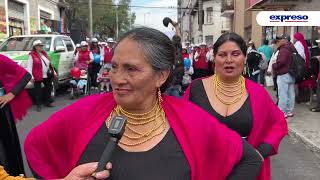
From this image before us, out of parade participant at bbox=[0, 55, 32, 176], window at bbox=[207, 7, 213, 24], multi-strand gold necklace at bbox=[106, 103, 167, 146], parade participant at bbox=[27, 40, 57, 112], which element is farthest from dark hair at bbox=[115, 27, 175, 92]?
window at bbox=[207, 7, 213, 24]

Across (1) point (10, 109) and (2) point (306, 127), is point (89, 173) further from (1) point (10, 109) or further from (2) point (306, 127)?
(2) point (306, 127)

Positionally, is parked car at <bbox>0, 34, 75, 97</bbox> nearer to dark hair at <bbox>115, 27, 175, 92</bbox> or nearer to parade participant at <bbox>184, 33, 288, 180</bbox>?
parade participant at <bbox>184, 33, 288, 180</bbox>

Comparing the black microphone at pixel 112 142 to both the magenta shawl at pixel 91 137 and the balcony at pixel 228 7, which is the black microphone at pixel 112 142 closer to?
the magenta shawl at pixel 91 137

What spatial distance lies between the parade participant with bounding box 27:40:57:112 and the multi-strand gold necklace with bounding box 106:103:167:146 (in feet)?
32.0

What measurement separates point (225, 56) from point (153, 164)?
1673mm

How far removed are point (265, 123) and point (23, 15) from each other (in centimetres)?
2394

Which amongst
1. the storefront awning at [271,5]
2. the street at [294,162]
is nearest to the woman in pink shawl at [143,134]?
the street at [294,162]

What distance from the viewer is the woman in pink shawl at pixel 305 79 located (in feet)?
37.8

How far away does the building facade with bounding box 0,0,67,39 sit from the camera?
21200mm

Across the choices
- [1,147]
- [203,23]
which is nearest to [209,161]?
[1,147]

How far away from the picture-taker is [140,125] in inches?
84.3

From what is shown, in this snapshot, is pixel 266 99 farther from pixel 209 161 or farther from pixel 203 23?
pixel 203 23

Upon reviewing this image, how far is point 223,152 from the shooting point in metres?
2.10

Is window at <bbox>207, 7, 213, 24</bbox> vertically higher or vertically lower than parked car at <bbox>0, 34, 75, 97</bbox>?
higher
